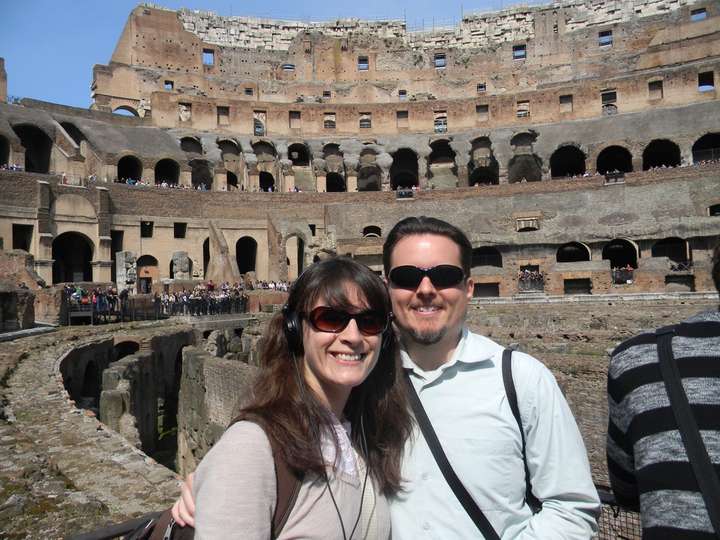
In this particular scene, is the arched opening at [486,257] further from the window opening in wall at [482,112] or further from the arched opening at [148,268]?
the arched opening at [148,268]

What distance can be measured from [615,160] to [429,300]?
140 ft

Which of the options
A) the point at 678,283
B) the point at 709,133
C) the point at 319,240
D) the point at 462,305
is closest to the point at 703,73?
the point at 709,133

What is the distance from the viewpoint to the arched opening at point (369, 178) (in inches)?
1661

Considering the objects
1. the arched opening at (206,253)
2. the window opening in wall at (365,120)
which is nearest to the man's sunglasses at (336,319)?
the arched opening at (206,253)

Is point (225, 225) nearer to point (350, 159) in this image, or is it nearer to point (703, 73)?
point (350, 159)

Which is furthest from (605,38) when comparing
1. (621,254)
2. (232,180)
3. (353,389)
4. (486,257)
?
(353,389)

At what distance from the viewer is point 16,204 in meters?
26.5

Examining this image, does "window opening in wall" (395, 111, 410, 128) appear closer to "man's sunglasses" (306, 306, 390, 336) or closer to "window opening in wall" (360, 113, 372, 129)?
"window opening in wall" (360, 113, 372, 129)

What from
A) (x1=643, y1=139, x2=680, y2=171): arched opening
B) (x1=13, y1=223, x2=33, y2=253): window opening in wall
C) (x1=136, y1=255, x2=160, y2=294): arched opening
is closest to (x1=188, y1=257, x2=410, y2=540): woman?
(x1=13, y1=223, x2=33, y2=253): window opening in wall

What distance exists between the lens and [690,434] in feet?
5.39

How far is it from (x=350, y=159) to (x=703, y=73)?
87.6 ft

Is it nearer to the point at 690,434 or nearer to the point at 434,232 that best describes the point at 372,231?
the point at 434,232

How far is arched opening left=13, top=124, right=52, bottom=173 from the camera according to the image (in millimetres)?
34781

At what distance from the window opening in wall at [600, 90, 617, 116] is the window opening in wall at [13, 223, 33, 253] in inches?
1568
